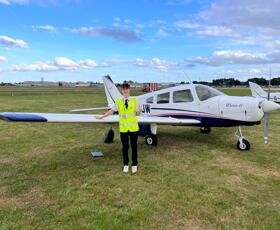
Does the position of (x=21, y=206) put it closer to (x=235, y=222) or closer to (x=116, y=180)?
(x=116, y=180)

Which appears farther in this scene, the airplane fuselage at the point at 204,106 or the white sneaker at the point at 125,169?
the airplane fuselage at the point at 204,106

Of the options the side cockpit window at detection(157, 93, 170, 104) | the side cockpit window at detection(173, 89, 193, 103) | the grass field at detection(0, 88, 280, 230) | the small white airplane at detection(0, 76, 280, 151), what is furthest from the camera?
the side cockpit window at detection(157, 93, 170, 104)

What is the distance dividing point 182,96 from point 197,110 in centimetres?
73

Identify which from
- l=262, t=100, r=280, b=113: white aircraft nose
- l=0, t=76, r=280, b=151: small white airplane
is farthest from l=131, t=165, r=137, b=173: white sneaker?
l=262, t=100, r=280, b=113: white aircraft nose

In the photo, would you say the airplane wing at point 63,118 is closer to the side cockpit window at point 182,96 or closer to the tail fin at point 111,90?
the side cockpit window at point 182,96

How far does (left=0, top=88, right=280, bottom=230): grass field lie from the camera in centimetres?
421

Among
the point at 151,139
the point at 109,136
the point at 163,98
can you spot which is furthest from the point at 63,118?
the point at 163,98

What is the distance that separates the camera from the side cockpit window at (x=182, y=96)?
9.11m

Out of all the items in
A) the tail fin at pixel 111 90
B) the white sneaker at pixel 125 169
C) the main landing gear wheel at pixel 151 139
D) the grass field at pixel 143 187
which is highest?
the tail fin at pixel 111 90

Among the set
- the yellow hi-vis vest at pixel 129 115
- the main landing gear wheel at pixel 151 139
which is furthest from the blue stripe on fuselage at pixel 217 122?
the yellow hi-vis vest at pixel 129 115

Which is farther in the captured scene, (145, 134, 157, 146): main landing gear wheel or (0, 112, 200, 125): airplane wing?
(145, 134, 157, 146): main landing gear wheel

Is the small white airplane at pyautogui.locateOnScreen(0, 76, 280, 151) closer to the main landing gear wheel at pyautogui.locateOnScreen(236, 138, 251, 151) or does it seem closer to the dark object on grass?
the main landing gear wheel at pyautogui.locateOnScreen(236, 138, 251, 151)

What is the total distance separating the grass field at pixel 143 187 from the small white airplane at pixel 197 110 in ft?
2.51

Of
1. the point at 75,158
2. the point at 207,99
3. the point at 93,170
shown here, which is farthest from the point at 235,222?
the point at 207,99
